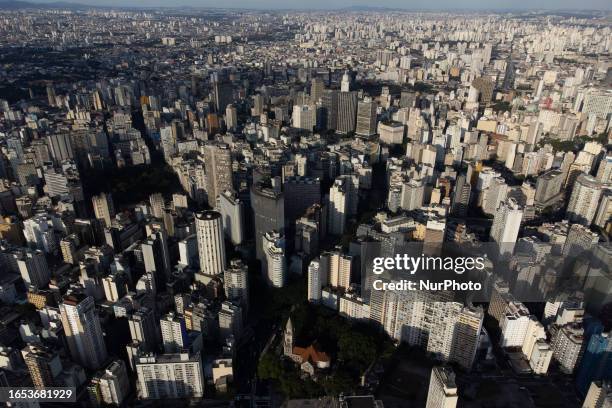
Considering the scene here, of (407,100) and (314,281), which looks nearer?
(314,281)

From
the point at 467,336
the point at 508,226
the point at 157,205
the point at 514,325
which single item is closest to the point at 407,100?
the point at 508,226

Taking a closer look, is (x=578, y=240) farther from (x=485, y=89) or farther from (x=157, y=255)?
(x=485, y=89)

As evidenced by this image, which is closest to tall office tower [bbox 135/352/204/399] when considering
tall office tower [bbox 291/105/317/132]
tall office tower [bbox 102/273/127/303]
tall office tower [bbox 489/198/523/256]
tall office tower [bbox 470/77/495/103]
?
tall office tower [bbox 102/273/127/303]

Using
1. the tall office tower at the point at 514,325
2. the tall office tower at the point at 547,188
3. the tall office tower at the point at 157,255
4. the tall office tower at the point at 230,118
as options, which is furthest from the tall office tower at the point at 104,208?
the tall office tower at the point at 547,188

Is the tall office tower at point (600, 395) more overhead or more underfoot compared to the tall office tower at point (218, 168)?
more underfoot

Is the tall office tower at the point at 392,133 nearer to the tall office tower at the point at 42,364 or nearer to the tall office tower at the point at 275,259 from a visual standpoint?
the tall office tower at the point at 275,259

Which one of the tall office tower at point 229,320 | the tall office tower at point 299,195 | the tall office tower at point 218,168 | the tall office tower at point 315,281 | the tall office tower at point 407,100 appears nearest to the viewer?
the tall office tower at point 229,320

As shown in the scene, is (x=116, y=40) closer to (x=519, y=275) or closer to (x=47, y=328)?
(x=47, y=328)

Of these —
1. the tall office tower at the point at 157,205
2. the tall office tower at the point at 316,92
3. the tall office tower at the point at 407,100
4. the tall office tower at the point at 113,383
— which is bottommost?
the tall office tower at the point at 113,383
